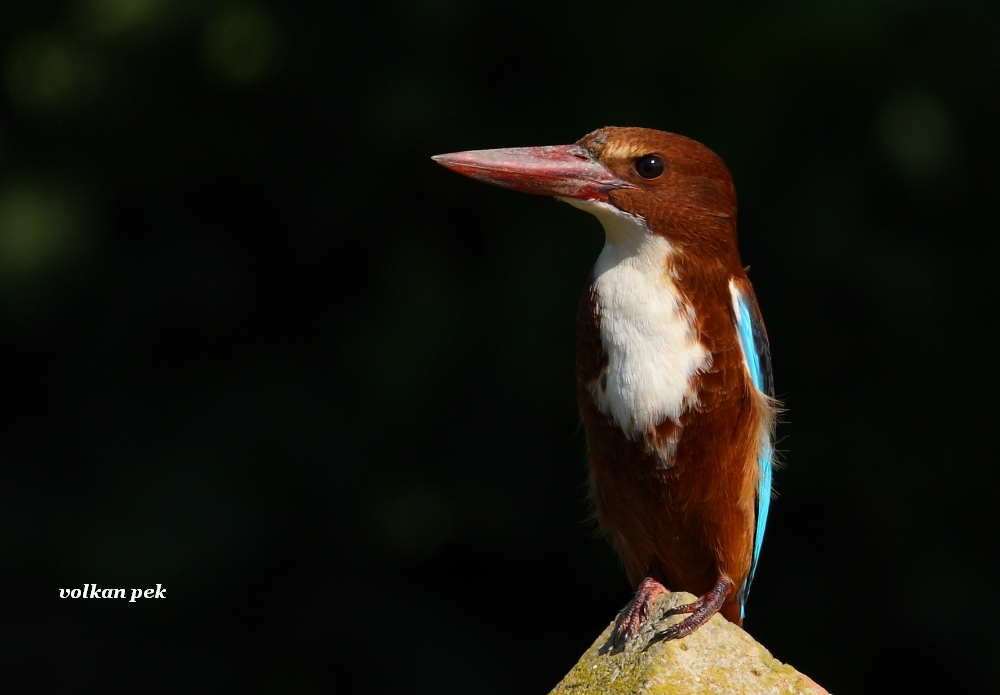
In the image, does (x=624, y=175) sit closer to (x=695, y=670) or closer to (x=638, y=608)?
(x=638, y=608)

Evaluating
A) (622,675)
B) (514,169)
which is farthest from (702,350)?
(622,675)

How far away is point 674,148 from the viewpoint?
2.33m

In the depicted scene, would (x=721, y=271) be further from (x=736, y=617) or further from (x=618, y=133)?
(x=736, y=617)

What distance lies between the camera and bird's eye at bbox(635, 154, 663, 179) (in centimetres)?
231

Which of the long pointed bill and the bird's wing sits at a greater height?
the long pointed bill

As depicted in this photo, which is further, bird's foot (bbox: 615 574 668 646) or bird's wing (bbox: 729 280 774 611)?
bird's wing (bbox: 729 280 774 611)

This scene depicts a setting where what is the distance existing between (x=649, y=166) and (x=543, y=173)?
0.22 metres

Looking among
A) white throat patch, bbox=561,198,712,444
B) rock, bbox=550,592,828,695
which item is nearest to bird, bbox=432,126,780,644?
white throat patch, bbox=561,198,712,444

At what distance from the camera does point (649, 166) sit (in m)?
2.32

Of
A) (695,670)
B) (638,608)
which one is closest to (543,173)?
(638,608)

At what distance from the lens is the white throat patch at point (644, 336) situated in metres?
2.33

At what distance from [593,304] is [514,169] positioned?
0.34 metres

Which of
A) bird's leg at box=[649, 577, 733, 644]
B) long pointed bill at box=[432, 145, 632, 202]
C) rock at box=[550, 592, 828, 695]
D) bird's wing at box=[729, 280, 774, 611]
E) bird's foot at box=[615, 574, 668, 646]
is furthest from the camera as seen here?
bird's wing at box=[729, 280, 774, 611]

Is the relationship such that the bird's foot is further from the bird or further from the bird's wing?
the bird's wing
